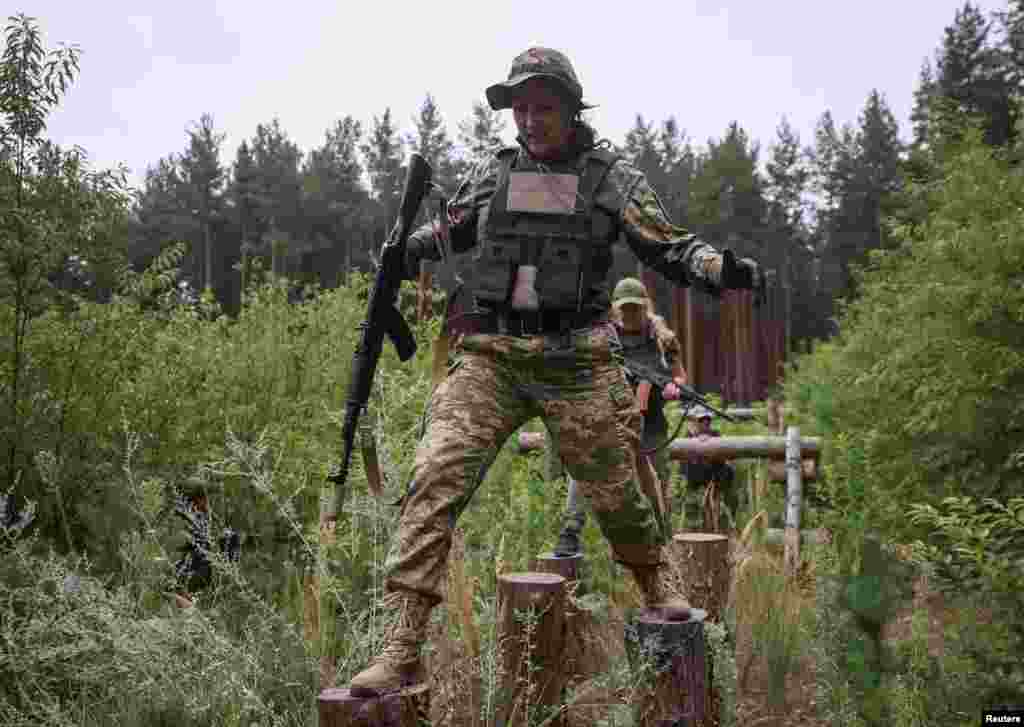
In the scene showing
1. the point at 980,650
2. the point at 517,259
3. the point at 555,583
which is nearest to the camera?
the point at 980,650

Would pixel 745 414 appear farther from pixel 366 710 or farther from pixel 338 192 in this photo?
pixel 338 192

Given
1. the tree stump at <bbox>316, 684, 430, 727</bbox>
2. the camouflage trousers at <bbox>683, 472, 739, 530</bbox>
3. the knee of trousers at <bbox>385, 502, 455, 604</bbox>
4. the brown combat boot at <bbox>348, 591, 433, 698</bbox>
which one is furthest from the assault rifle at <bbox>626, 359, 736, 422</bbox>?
the tree stump at <bbox>316, 684, 430, 727</bbox>

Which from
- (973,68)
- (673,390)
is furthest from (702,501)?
(973,68)

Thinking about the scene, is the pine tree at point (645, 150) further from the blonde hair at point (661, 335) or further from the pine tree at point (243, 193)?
the blonde hair at point (661, 335)

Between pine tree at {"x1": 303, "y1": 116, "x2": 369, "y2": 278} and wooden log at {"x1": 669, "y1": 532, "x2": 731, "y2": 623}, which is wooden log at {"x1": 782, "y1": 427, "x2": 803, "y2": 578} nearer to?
wooden log at {"x1": 669, "y1": 532, "x2": 731, "y2": 623}

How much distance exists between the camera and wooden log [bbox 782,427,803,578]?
19.9 feet

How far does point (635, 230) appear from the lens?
3176mm

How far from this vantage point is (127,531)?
4488 millimetres

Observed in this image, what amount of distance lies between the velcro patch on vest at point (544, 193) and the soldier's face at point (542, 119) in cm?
15

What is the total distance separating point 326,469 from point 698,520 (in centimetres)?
317

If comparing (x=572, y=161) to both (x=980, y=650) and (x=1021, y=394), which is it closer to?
(x=980, y=650)

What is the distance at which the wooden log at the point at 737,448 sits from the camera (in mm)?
7129

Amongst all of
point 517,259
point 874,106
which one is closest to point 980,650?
point 517,259

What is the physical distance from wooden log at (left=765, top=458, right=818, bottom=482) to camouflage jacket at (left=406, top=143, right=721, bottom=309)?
458 centimetres
